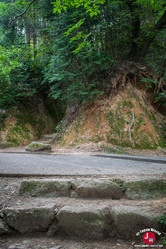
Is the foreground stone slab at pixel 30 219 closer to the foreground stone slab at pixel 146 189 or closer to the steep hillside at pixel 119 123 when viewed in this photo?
the foreground stone slab at pixel 146 189

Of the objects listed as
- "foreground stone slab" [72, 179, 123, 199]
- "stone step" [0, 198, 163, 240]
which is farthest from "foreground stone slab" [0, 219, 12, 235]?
"foreground stone slab" [72, 179, 123, 199]

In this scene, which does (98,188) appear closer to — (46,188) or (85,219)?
(85,219)

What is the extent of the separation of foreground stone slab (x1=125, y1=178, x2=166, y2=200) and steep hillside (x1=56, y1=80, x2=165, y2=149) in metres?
5.21

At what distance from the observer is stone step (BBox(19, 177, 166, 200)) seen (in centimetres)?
238

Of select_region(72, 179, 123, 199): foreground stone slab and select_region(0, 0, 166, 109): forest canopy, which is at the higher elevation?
select_region(0, 0, 166, 109): forest canopy

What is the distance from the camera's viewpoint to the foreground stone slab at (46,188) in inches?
99.9

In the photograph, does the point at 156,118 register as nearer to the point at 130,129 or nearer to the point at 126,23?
the point at 130,129

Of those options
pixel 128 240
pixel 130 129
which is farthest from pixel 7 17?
pixel 128 240

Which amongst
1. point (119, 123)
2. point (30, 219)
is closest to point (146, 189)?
point (30, 219)

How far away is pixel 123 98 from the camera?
8.66 metres

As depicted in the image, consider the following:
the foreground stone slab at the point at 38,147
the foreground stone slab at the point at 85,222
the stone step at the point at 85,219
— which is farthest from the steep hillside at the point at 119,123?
the foreground stone slab at the point at 85,222

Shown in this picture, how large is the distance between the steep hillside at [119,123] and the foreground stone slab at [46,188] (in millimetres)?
5267

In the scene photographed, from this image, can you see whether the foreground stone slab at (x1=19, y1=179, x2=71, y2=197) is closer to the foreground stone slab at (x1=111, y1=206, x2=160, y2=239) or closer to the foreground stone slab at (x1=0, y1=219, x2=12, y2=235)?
the foreground stone slab at (x1=0, y1=219, x2=12, y2=235)

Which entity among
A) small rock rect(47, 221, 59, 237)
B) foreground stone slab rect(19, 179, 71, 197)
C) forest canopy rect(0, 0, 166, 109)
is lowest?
small rock rect(47, 221, 59, 237)
